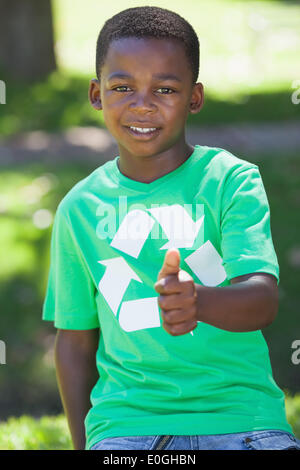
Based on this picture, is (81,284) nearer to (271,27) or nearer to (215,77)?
(215,77)

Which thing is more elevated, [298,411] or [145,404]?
[145,404]

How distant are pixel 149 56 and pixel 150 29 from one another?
0.08 metres

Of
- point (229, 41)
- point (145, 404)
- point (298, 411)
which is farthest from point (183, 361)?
point (229, 41)

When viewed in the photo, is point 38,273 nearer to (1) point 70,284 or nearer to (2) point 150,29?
(1) point 70,284

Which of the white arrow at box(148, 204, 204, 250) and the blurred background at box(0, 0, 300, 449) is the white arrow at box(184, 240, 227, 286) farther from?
the blurred background at box(0, 0, 300, 449)

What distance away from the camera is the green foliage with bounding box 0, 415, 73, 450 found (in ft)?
10.0

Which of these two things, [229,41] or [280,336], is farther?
[229,41]

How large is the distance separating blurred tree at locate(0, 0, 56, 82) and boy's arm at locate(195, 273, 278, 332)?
7159mm

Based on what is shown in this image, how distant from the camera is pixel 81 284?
2.36 metres

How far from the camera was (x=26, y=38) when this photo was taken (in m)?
8.62

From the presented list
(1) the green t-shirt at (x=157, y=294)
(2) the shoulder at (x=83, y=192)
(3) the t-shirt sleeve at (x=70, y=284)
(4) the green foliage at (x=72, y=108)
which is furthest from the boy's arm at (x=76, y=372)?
(4) the green foliage at (x=72, y=108)

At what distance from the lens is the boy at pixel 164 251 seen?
2068 millimetres

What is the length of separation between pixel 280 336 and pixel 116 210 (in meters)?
2.92

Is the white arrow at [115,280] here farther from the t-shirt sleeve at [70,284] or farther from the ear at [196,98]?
the ear at [196,98]
